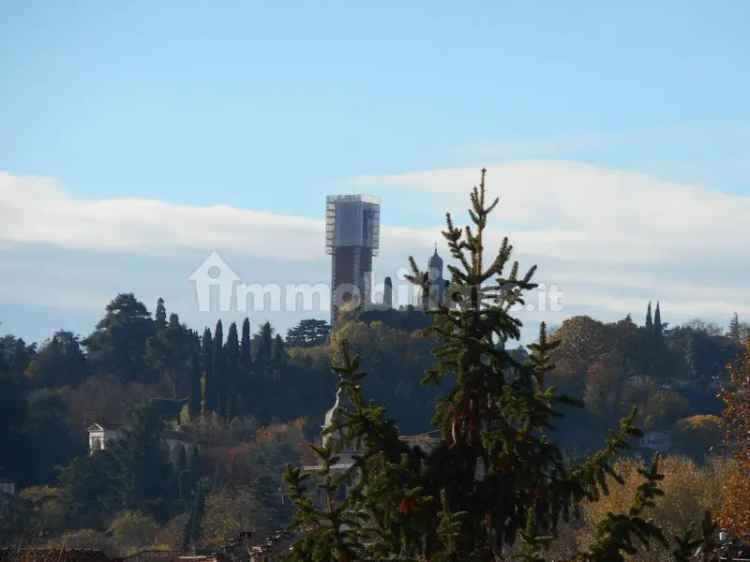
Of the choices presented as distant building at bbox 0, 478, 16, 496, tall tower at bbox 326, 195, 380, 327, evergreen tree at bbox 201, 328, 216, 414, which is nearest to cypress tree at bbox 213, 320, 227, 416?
evergreen tree at bbox 201, 328, 216, 414

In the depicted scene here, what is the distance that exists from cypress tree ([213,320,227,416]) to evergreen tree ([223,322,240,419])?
16 centimetres

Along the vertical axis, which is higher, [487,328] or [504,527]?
[487,328]

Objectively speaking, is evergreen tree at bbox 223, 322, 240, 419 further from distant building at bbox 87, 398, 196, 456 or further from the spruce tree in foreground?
the spruce tree in foreground

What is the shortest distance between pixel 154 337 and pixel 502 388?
337 ft

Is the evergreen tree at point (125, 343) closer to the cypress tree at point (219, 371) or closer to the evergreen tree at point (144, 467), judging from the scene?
the cypress tree at point (219, 371)

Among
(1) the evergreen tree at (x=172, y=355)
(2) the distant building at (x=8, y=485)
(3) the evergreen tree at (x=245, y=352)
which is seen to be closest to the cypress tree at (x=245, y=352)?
(3) the evergreen tree at (x=245, y=352)

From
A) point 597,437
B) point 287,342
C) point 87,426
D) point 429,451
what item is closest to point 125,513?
point 87,426

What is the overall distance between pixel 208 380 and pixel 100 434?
649 centimetres

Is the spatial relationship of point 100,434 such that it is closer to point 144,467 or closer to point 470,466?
point 144,467

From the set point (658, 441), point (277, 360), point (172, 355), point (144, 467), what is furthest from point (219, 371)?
point (658, 441)

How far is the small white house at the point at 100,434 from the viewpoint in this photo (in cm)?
9699

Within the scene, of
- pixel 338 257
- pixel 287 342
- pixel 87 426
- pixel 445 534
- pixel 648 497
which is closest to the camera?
pixel 445 534

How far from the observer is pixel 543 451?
11477 millimetres

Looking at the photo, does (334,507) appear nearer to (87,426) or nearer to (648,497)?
(648,497)
